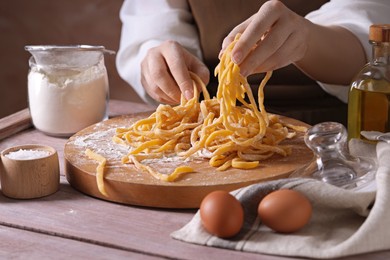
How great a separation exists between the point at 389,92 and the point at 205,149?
35 cm

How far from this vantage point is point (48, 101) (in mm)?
1566

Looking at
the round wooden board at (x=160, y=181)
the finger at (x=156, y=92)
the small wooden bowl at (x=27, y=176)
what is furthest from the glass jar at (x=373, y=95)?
the small wooden bowl at (x=27, y=176)

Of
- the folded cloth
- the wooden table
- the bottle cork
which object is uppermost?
the bottle cork

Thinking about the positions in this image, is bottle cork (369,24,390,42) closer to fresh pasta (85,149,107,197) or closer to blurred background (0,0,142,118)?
fresh pasta (85,149,107,197)

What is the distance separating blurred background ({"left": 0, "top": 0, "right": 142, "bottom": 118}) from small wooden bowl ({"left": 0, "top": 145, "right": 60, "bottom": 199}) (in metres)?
1.54

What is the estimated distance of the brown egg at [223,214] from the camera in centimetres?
100

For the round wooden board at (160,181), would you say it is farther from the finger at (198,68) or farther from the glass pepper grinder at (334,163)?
the finger at (198,68)

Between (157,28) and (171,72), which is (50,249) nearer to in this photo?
(171,72)

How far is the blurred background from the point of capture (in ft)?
8.91

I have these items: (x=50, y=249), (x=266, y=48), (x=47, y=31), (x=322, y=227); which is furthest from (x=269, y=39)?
(x=47, y=31)

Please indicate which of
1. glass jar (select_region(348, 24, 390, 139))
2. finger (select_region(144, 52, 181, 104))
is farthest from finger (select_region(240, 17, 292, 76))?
finger (select_region(144, 52, 181, 104))

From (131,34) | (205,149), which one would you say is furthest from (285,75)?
(205,149)

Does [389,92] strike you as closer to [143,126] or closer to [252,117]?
[252,117]

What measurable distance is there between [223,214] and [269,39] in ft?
1.52
